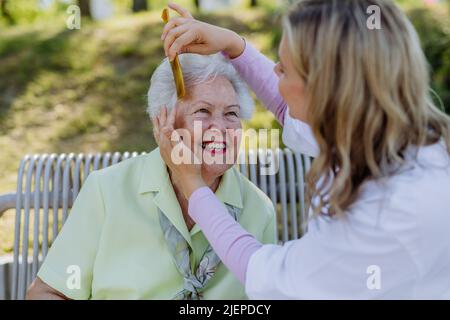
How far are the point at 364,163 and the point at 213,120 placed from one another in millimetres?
862

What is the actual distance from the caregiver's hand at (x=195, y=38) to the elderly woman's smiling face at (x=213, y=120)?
0.44ft

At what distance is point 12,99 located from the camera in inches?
266

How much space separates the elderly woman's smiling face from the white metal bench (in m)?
0.57

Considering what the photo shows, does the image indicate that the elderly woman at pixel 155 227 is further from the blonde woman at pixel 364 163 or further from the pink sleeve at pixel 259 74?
the blonde woman at pixel 364 163

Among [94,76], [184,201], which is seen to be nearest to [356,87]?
[184,201]

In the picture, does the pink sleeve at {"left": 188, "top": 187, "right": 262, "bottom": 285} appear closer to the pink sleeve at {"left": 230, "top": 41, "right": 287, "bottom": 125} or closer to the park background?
the pink sleeve at {"left": 230, "top": 41, "right": 287, "bottom": 125}

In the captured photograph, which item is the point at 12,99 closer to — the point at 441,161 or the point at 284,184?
the point at 284,184

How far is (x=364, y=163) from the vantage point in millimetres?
1909

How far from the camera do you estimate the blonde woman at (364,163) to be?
6.06 feet

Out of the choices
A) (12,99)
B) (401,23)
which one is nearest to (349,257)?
(401,23)

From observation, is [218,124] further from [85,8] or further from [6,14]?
[6,14]

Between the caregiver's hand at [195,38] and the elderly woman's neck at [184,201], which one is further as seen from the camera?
the elderly woman's neck at [184,201]

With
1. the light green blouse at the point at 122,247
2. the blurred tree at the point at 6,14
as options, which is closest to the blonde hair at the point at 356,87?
the light green blouse at the point at 122,247

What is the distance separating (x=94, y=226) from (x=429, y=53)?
4000 mm
